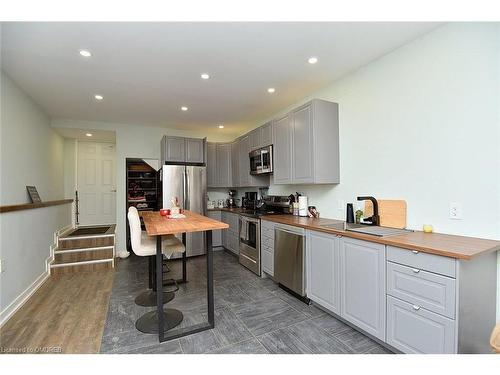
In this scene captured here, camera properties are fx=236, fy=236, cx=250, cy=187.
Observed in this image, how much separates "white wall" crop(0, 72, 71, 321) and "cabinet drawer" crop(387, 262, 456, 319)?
11.9 ft

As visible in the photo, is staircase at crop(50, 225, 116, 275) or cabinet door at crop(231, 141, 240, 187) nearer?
staircase at crop(50, 225, 116, 275)

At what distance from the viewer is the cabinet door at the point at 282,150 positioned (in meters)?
3.25

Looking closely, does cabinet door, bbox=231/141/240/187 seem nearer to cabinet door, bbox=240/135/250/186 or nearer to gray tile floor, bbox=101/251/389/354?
cabinet door, bbox=240/135/250/186

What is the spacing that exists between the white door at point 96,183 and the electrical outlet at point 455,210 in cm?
626

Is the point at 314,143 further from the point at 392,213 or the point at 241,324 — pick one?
the point at 241,324

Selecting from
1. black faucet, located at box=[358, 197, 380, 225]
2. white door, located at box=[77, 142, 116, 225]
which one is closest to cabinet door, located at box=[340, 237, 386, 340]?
black faucet, located at box=[358, 197, 380, 225]

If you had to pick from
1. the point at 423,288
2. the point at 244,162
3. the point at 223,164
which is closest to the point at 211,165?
the point at 223,164

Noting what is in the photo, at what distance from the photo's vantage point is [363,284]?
6.50 feet

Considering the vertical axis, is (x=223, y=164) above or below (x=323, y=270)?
above

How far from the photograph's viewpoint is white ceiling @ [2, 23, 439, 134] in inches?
77.9

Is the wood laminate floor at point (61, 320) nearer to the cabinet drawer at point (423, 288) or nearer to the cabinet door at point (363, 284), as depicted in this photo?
the cabinet door at point (363, 284)

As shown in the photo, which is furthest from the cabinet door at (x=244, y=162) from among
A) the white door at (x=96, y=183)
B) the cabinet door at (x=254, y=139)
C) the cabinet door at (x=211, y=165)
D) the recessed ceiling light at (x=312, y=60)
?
the white door at (x=96, y=183)

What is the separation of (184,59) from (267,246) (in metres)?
2.48

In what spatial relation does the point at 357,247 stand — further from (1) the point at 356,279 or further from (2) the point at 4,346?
(2) the point at 4,346
